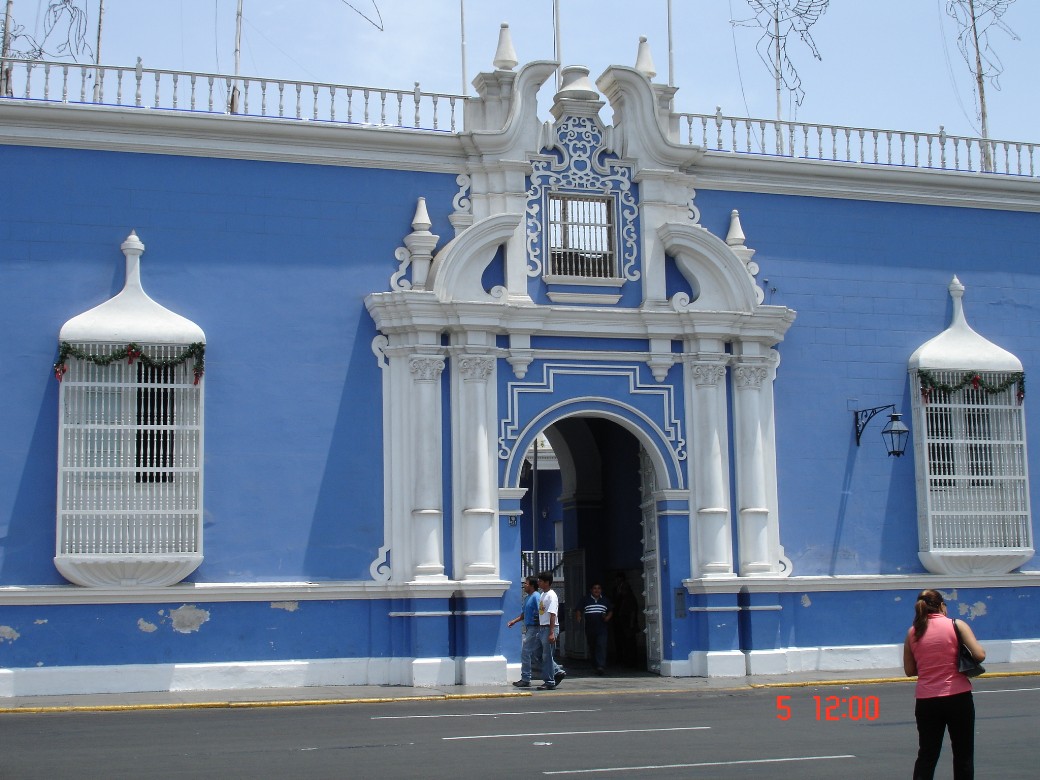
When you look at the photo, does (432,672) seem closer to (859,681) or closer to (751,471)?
(751,471)

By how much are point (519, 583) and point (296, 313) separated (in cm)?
435

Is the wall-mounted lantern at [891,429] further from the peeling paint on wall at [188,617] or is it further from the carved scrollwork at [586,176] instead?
the peeling paint on wall at [188,617]

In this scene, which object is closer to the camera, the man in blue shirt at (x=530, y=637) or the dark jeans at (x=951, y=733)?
the dark jeans at (x=951, y=733)

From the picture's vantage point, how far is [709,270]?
18.9 m

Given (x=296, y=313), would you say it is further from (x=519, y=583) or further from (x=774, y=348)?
(x=774, y=348)

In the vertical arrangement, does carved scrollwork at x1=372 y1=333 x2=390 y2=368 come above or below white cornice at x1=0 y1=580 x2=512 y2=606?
above

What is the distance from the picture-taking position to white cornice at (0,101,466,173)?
1686cm

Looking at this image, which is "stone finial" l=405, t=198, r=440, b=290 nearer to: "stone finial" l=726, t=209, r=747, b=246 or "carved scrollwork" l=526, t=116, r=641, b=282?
"carved scrollwork" l=526, t=116, r=641, b=282

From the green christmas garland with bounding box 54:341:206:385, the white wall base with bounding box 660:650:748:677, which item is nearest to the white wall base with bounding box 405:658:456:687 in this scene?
the white wall base with bounding box 660:650:748:677

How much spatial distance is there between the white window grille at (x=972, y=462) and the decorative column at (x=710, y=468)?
296cm

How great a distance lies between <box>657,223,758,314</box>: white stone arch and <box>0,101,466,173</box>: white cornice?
305cm

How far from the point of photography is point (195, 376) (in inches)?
658

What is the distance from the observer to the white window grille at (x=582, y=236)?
61.3ft
